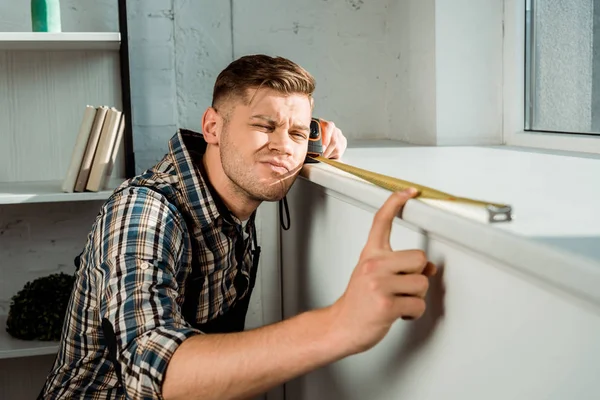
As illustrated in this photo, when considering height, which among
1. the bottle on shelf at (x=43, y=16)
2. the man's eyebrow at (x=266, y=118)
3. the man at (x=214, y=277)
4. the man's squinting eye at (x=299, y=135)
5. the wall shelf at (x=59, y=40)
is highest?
the bottle on shelf at (x=43, y=16)

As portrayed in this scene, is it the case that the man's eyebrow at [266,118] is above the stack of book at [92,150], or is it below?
above

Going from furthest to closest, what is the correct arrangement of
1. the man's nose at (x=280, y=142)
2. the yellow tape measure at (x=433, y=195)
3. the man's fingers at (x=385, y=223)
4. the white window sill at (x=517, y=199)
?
1. the man's nose at (x=280, y=142)
2. the man's fingers at (x=385, y=223)
3. the yellow tape measure at (x=433, y=195)
4. the white window sill at (x=517, y=199)

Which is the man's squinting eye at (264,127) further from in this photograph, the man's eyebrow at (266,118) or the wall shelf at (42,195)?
the wall shelf at (42,195)

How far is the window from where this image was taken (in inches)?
62.6

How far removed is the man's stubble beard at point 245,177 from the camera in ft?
4.41

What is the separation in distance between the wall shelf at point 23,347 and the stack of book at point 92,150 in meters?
0.42

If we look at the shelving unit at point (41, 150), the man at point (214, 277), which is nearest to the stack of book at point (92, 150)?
the shelving unit at point (41, 150)

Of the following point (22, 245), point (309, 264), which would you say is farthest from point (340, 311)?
point (22, 245)

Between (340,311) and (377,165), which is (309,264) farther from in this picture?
(340,311)

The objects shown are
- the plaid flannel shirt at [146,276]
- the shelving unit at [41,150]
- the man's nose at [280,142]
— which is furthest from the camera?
the shelving unit at [41,150]

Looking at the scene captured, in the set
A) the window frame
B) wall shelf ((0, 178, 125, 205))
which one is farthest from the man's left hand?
wall shelf ((0, 178, 125, 205))

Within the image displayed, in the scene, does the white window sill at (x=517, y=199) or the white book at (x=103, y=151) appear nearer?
the white window sill at (x=517, y=199)

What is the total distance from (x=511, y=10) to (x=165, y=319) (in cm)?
135

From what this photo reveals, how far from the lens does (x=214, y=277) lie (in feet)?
4.71
